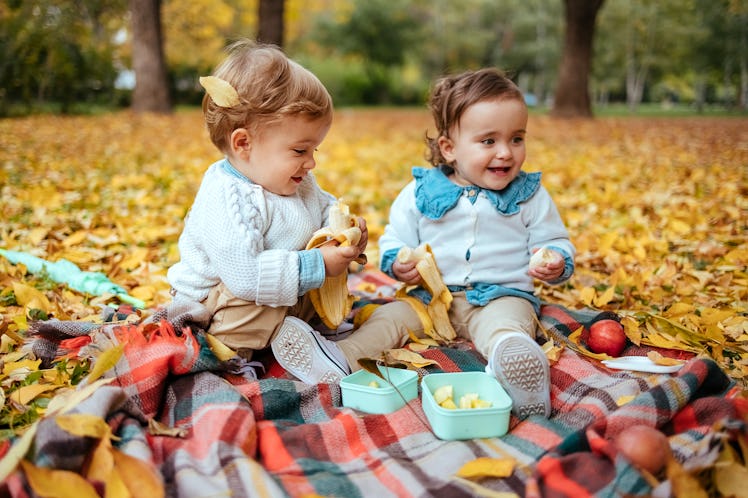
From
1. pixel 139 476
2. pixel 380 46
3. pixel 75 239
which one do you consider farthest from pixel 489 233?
pixel 380 46

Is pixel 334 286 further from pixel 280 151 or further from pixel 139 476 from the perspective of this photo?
pixel 139 476

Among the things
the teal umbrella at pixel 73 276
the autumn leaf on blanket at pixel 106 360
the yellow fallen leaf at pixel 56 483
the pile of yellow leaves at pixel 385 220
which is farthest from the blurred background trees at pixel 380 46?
the yellow fallen leaf at pixel 56 483

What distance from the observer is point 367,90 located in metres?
26.4

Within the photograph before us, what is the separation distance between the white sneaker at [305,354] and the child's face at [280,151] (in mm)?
511

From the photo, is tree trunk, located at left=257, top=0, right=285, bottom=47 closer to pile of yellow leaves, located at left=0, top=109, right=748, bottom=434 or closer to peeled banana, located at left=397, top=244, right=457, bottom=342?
pile of yellow leaves, located at left=0, top=109, right=748, bottom=434

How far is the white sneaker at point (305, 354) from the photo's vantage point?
7.17ft

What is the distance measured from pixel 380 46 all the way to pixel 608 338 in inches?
1124

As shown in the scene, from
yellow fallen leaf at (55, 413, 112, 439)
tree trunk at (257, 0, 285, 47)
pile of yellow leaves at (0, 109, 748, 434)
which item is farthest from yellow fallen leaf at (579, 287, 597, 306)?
tree trunk at (257, 0, 285, 47)

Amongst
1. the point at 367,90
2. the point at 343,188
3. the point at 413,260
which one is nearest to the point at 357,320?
the point at 413,260

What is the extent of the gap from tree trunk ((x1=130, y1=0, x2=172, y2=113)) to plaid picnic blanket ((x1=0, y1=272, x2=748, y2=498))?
11622 millimetres

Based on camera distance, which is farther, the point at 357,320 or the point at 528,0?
the point at 528,0

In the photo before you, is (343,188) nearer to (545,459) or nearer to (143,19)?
(545,459)

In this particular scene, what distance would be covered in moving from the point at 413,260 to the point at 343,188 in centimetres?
329

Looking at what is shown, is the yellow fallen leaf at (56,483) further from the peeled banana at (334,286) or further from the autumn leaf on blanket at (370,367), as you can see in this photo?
the peeled banana at (334,286)
